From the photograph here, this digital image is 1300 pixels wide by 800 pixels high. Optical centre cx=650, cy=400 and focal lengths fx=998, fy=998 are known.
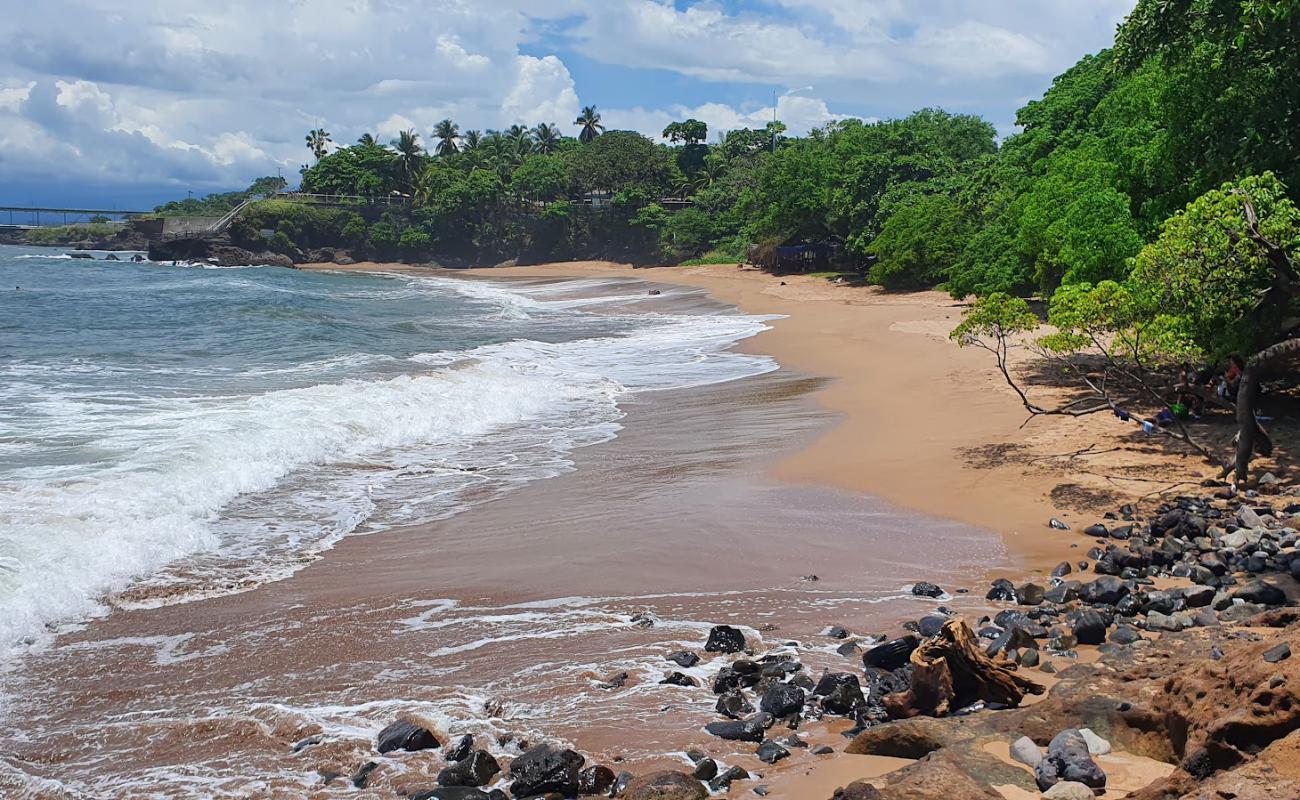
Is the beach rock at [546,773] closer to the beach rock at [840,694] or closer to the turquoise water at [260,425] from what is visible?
the beach rock at [840,694]

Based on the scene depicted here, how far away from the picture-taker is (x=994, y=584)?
8.75 m

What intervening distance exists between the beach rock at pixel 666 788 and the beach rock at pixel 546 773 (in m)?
0.32

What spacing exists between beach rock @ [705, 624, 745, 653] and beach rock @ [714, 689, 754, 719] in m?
0.84

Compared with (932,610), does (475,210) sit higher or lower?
higher

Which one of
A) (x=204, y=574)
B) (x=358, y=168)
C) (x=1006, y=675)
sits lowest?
(x=204, y=574)

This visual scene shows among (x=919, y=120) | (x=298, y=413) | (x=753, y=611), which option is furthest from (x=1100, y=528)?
(x=919, y=120)

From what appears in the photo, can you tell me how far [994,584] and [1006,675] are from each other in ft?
8.32

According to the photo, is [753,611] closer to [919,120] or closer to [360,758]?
[360,758]

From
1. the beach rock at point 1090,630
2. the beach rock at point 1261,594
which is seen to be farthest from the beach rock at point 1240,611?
the beach rock at point 1090,630

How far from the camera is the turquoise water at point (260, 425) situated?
396 inches

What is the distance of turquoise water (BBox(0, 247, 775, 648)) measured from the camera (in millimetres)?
10047

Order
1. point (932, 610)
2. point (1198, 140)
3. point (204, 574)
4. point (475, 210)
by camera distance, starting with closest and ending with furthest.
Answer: point (932, 610)
point (204, 574)
point (1198, 140)
point (475, 210)

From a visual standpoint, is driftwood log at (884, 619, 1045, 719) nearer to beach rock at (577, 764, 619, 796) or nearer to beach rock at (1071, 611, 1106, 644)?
beach rock at (1071, 611, 1106, 644)

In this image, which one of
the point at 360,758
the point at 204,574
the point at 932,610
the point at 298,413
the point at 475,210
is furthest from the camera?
the point at 475,210
